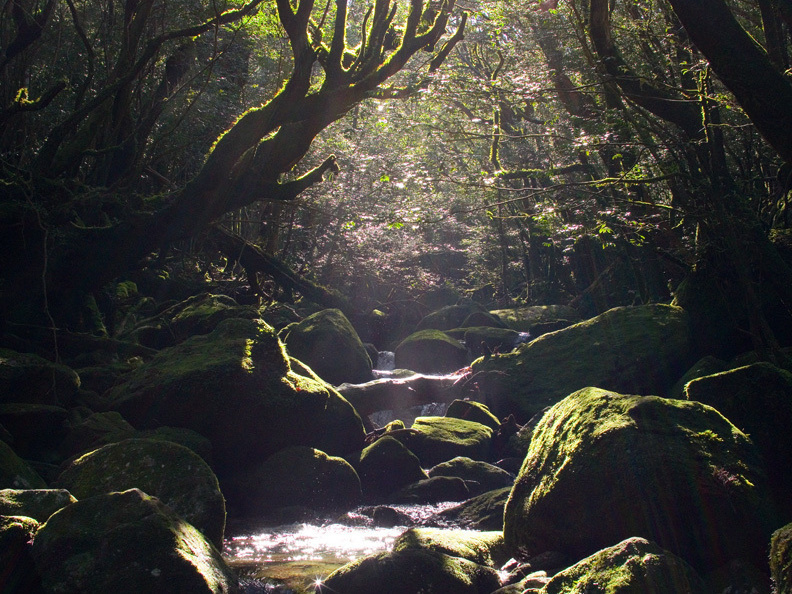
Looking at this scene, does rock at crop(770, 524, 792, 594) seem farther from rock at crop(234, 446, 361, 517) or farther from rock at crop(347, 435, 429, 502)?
rock at crop(347, 435, 429, 502)

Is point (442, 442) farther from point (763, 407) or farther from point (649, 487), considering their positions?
point (649, 487)

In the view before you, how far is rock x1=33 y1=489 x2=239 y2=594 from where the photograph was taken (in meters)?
3.55

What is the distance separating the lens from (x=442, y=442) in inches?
373

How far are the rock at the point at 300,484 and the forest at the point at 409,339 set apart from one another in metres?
0.03

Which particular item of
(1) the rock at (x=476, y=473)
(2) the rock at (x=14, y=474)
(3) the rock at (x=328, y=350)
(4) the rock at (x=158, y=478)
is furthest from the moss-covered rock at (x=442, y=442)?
(2) the rock at (x=14, y=474)

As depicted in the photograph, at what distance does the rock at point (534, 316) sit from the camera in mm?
21141

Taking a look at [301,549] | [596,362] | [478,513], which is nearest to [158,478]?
[301,549]

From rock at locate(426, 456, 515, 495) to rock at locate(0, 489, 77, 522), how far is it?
5.21 m

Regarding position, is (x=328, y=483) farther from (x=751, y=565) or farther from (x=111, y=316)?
(x=111, y=316)

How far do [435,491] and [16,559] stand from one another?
5.21m

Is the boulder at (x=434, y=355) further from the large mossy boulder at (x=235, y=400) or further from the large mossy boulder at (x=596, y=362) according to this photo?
the large mossy boulder at (x=235, y=400)

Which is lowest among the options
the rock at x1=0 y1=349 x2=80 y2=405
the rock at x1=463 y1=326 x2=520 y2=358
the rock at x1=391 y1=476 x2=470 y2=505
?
the rock at x1=391 y1=476 x2=470 y2=505

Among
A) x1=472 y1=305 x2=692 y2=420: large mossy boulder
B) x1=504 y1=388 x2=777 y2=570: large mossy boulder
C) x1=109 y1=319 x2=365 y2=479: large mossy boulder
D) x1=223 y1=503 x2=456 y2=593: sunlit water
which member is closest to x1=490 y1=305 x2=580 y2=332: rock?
x1=472 y1=305 x2=692 y2=420: large mossy boulder

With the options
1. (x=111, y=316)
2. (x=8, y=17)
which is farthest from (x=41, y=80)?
(x=111, y=316)
